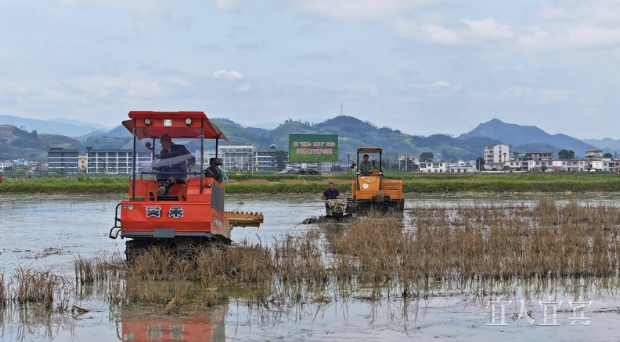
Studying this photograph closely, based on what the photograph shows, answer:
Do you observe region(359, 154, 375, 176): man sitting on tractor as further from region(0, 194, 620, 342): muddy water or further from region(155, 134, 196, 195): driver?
region(0, 194, 620, 342): muddy water

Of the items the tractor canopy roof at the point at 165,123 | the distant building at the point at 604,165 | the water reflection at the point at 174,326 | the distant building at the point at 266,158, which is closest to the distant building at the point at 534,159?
the distant building at the point at 604,165

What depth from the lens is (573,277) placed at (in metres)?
11.8

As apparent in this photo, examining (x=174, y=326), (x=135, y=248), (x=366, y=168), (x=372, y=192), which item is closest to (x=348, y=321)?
(x=174, y=326)

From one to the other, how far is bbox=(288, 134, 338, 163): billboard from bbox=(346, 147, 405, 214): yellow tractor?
183 ft

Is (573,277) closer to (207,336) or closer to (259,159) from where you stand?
(207,336)

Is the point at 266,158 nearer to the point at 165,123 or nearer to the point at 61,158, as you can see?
the point at 61,158

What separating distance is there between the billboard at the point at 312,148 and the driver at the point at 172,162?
2737 inches

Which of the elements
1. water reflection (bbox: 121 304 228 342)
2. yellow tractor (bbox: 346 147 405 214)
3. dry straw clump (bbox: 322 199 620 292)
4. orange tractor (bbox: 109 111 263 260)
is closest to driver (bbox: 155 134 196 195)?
orange tractor (bbox: 109 111 263 260)

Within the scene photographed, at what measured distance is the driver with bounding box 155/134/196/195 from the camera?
12.9 meters

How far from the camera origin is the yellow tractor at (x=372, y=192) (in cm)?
2633

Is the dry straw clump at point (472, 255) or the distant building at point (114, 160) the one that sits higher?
the distant building at point (114, 160)

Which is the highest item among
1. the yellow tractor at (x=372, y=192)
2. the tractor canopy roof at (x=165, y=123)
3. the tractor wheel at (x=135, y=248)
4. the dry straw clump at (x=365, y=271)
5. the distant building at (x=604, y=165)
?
the distant building at (x=604, y=165)

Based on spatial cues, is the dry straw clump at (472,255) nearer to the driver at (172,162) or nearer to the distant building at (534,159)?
the driver at (172,162)

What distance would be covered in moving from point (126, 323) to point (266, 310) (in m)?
1.72
